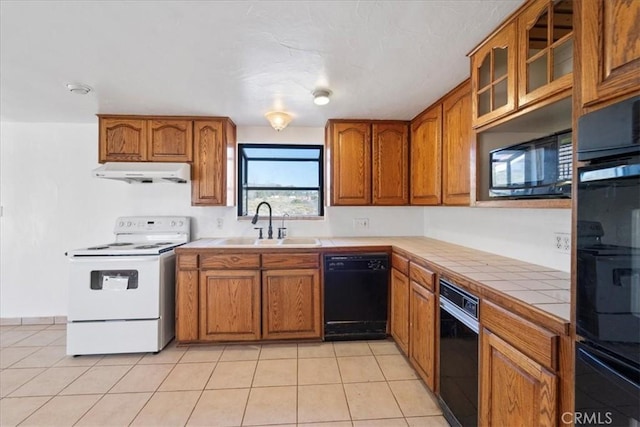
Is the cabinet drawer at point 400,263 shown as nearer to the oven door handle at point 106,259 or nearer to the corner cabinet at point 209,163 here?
the corner cabinet at point 209,163

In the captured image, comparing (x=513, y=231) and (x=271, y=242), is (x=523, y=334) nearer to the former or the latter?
(x=513, y=231)

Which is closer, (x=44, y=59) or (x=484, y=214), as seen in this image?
(x=44, y=59)

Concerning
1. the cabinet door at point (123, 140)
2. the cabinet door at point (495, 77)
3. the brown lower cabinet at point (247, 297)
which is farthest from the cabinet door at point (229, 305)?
the cabinet door at point (495, 77)

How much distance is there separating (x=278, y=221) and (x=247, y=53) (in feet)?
6.07

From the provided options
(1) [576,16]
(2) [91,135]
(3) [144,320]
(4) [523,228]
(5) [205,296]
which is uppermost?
(2) [91,135]

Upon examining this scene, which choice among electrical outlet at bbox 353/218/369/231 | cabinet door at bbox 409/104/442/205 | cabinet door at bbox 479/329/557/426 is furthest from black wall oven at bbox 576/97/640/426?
electrical outlet at bbox 353/218/369/231

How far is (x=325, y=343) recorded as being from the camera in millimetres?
2633

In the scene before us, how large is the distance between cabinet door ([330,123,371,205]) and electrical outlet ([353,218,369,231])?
14.2 inches

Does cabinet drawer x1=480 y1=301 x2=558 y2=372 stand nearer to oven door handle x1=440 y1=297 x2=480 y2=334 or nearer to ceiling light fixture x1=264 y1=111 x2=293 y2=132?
oven door handle x1=440 y1=297 x2=480 y2=334

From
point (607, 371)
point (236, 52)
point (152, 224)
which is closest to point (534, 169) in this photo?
point (607, 371)

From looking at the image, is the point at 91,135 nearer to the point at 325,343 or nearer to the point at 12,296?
the point at 12,296

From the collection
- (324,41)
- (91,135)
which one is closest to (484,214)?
(324,41)

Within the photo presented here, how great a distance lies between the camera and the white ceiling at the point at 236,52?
1.35 metres

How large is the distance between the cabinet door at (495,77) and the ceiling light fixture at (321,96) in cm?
102
